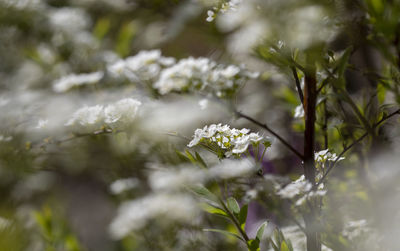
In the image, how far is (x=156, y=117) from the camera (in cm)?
45

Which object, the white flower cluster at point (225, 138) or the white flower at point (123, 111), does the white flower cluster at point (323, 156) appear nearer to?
the white flower cluster at point (225, 138)

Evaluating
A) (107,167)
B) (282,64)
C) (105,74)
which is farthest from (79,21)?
(282,64)

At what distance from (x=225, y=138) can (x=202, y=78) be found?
0.27 feet

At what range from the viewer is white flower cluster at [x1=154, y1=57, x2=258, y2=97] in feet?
1.11

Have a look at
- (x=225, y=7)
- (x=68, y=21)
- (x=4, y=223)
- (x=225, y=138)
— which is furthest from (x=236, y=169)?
(x=68, y=21)

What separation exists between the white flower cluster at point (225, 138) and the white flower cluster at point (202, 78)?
0.05 m

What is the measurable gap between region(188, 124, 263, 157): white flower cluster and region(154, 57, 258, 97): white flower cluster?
46 millimetres

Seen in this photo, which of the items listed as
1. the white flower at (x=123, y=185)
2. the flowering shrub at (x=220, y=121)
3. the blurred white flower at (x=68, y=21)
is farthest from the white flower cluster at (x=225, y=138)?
the blurred white flower at (x=68, y=21)

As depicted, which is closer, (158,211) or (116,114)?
(116,114)

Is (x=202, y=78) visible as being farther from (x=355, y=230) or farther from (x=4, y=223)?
(x=4, y=223)

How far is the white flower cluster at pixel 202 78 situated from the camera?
0.34 metres

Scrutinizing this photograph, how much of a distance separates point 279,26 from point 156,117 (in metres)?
0.24

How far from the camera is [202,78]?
1.16 feet

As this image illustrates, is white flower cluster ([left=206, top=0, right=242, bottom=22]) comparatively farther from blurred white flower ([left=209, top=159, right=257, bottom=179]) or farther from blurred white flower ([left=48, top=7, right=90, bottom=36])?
blurred white flower ([left=48, top=7, right=90, bottom=36])
